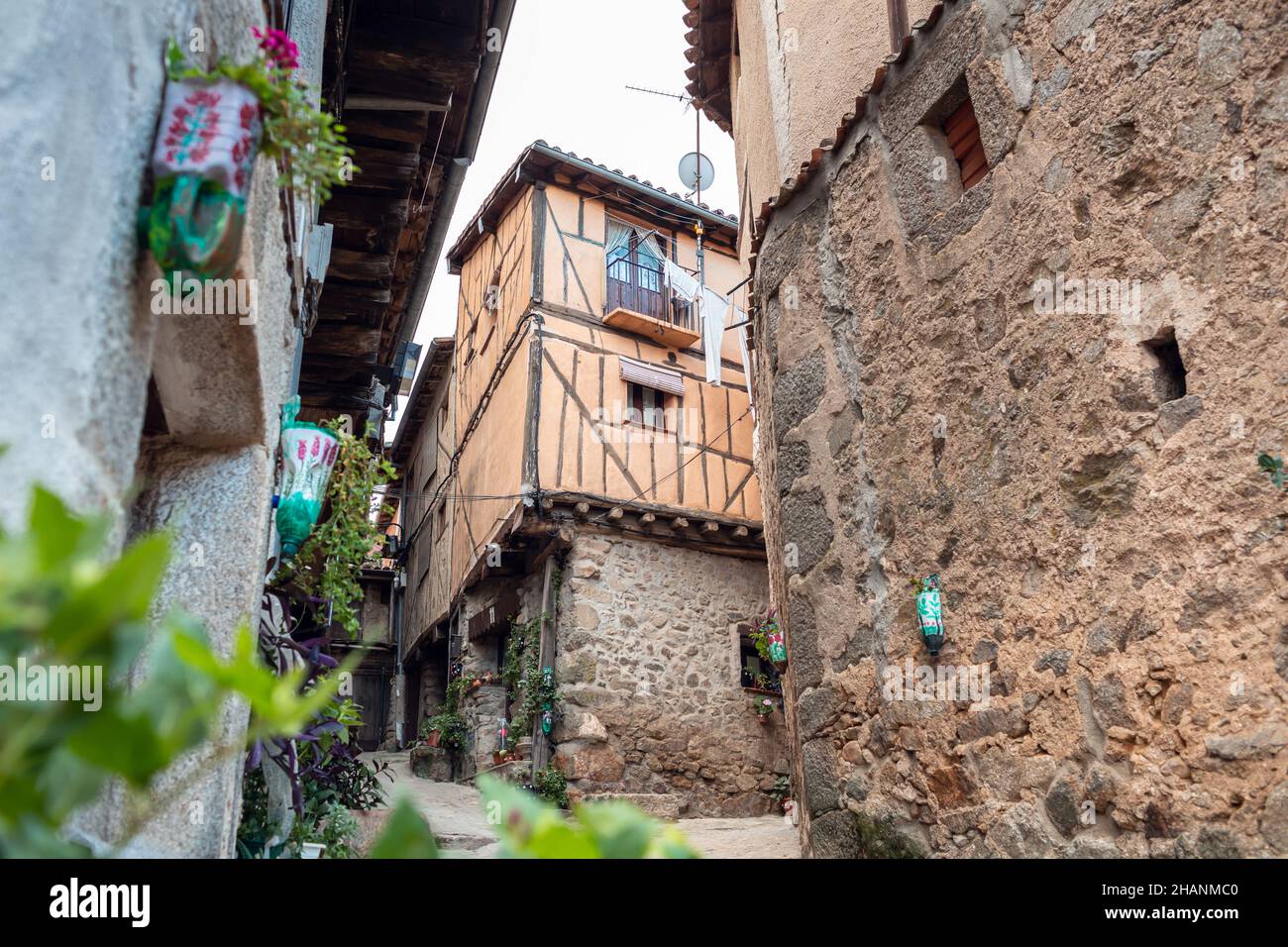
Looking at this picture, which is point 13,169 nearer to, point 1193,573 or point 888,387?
point 1193,573

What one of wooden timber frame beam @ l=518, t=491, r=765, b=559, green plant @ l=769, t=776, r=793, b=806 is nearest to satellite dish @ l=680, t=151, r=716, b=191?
wooden timber frame beam @ l=518, t=491, r=765, b=559

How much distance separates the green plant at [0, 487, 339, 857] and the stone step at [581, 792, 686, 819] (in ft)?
29.2

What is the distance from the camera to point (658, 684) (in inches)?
393

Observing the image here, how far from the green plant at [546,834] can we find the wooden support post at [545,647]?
904 centimetres

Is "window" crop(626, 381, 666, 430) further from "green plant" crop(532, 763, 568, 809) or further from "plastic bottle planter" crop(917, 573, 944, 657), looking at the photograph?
"plastic bottle planter" crop(917, 573, 944, 657)

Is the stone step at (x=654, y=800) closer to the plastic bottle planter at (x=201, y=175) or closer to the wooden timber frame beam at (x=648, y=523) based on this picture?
the wooden timber frame beam at (x=648, y=523)

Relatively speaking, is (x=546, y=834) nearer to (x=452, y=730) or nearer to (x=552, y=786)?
(x=552, y=786)

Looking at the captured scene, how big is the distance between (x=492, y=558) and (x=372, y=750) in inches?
299

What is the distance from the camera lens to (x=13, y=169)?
133cm

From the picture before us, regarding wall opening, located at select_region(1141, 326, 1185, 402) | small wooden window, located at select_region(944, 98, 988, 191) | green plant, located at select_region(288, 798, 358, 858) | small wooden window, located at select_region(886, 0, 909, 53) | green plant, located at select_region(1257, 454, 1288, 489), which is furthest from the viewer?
small wooden window, located at select_region(886, 0, 909, 53)

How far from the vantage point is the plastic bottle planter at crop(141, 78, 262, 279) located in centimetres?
155

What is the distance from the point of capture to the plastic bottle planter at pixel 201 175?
1550mm
